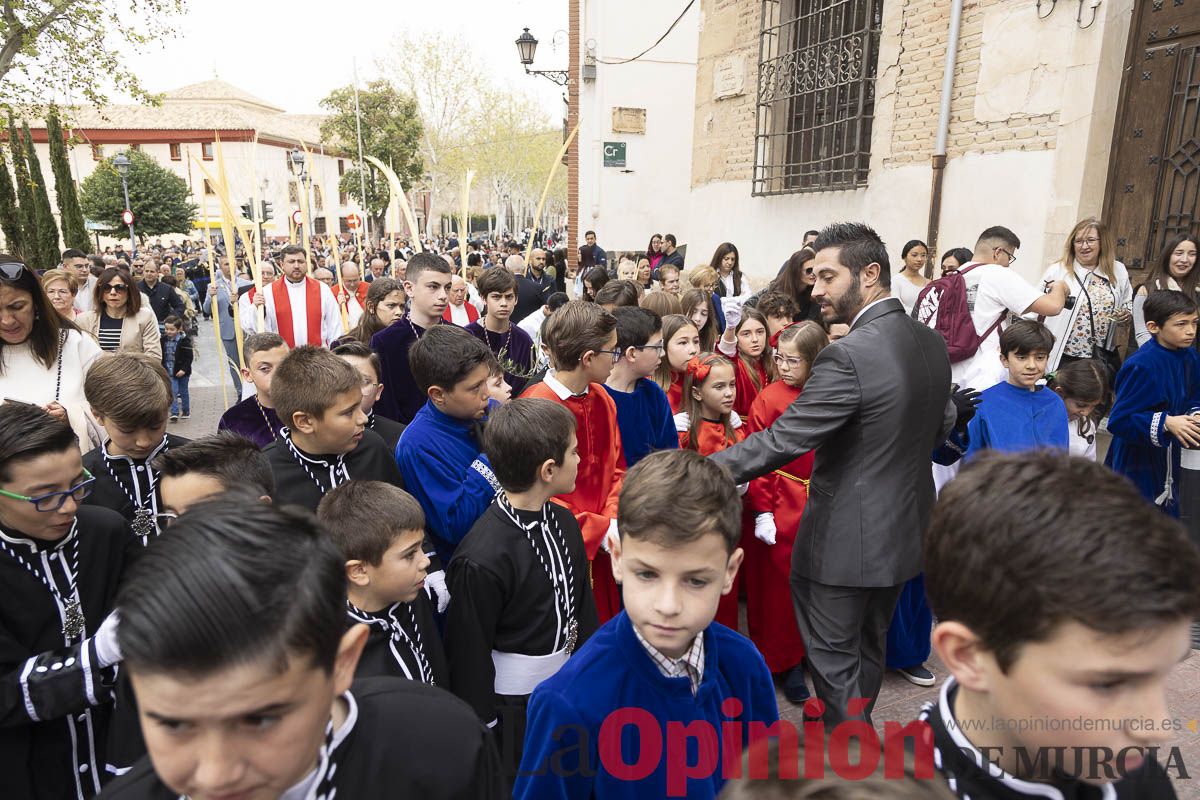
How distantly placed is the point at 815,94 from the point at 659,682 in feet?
31.6

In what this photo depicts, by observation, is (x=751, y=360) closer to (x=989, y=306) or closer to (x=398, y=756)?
(x=989, y=306)

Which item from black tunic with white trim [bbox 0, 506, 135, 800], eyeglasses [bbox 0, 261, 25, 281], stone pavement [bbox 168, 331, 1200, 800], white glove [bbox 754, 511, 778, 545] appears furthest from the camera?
white glove [bbox 754, 511, 778, 545]

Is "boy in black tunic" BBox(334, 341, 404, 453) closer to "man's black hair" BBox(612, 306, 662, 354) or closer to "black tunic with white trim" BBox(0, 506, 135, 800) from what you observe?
"man's black hair" BBox(612, 306, 662, 354)

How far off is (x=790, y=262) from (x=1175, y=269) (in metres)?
2.69

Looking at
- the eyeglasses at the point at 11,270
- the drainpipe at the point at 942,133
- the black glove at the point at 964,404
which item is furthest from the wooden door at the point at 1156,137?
the eyeglasses at the point at 11,270

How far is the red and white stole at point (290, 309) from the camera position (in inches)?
262

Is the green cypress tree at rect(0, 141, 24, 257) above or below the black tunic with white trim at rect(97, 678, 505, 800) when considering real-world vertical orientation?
above

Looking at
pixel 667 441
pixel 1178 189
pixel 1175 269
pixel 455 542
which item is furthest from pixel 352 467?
pixel 1178 189


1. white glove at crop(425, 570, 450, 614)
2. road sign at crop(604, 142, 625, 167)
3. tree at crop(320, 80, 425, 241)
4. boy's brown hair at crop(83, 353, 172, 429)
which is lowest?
white glove at crop(425, 570, 450, 614)

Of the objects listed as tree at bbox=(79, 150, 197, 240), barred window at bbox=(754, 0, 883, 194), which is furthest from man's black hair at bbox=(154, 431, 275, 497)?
tree at bbox=(79, 150, 197, 240)

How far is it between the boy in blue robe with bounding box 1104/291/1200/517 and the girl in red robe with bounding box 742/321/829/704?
2053 millimetres

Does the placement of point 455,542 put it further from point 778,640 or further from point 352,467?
point 778,640

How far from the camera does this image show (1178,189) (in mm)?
5848

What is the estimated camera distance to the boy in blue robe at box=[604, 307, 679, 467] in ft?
12.1
